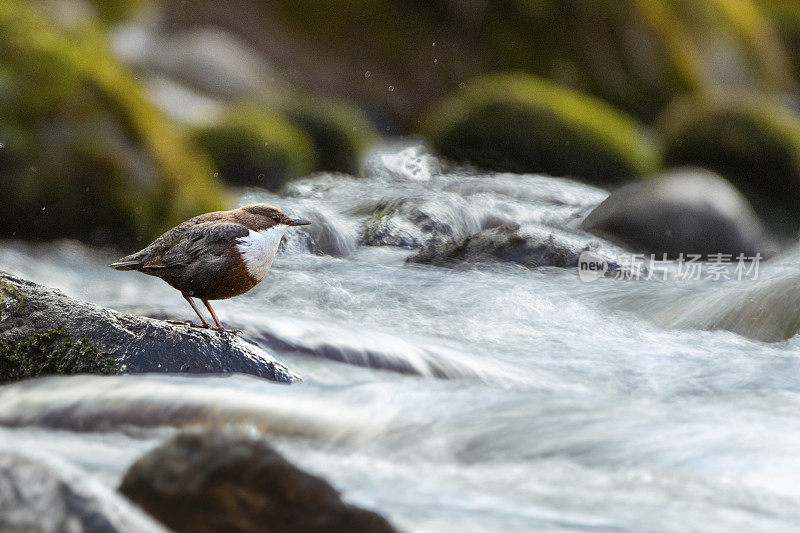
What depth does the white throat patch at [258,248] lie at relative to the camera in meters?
3.44

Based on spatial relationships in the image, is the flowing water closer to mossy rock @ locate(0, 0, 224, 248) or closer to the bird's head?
mossy rock @ locate(0, 0, 224, 248)

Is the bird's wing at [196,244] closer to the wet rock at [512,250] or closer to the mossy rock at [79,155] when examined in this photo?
the mossy rock at [79,155]

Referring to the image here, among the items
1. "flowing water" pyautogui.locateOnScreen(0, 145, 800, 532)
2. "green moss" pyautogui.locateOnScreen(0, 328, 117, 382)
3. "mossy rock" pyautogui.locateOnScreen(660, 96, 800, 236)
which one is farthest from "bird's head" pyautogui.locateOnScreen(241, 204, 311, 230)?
"mossy rock" pyautogui.locateOnScreen(660, 96, 800, 236)

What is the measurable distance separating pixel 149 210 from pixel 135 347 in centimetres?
302

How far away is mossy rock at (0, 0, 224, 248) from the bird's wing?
110 inches

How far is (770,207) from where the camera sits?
962cm

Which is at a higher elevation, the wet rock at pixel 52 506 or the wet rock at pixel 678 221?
the wet rock at pixel 678 221

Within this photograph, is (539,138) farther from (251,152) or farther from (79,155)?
(79,155)

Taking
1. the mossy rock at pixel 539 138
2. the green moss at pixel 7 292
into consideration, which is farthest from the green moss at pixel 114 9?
the green moss at pixel 7 292

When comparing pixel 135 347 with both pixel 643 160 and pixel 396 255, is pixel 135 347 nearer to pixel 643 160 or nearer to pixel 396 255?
pixel 396 255

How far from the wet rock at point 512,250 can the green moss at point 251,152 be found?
A: 3.98 m

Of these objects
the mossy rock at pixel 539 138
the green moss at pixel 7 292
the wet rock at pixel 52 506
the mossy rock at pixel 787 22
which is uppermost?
the mossy rock at pixel 787 22

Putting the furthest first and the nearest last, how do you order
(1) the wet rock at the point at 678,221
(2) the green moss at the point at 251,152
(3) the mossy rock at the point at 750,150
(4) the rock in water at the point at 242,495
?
(2) the green moss at the point at 251,152 < (3) the mossy rock at the point at 750,150 < (1) the wet rock at the point at 678,221 < (4) the rock in water at the point at 242,495

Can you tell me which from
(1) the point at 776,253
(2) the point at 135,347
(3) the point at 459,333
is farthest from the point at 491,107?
(2) the point at 135,347
